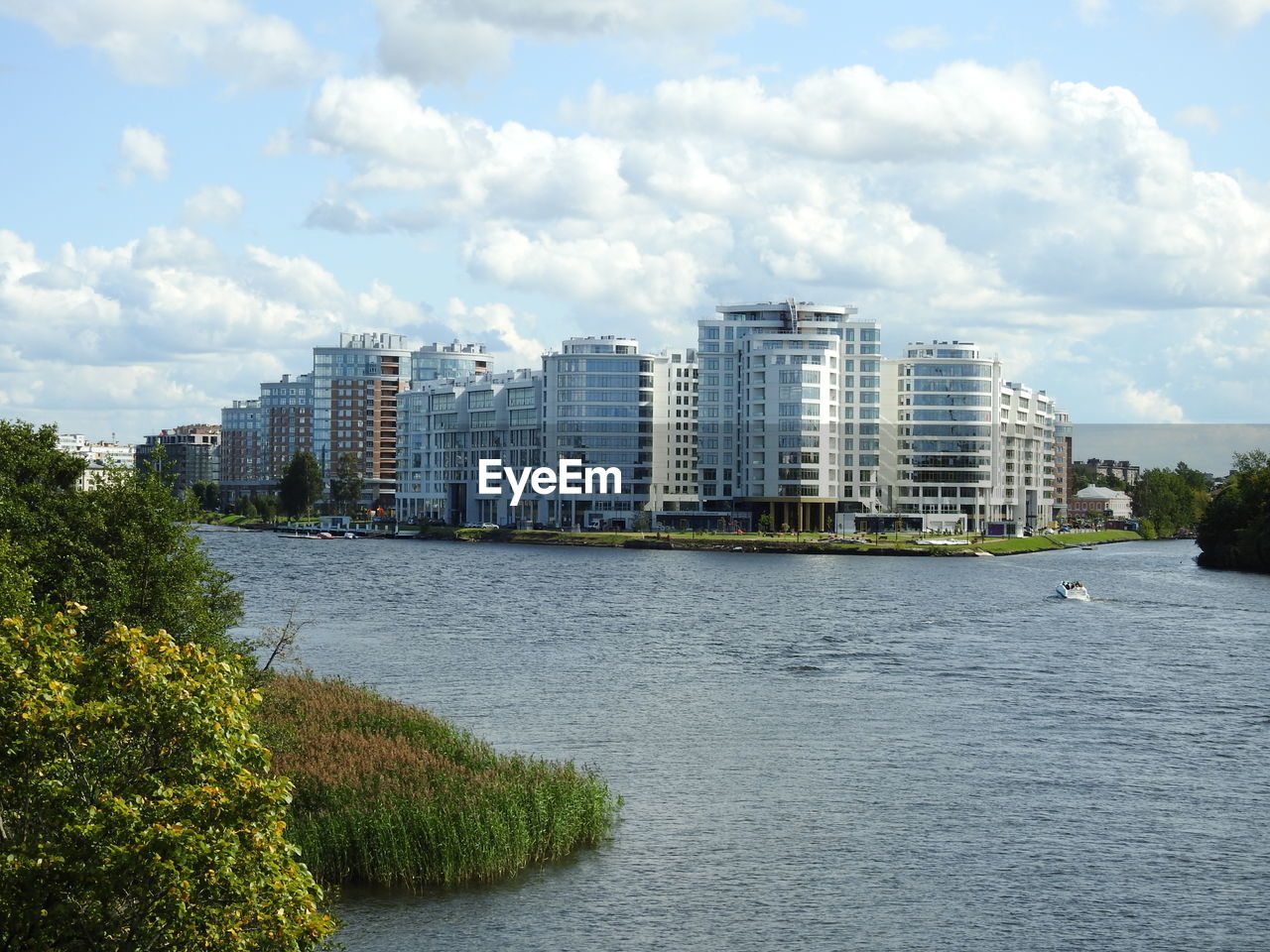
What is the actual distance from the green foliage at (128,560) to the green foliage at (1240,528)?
A: 140 metres

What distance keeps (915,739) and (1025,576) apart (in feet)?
353

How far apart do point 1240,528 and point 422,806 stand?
15283 centimetres

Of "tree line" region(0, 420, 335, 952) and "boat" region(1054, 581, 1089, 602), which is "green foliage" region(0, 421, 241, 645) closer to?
"tree line" region(0, 420, 335, 952)

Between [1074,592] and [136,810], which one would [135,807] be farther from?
[1074,592]

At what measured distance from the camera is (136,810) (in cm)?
1709

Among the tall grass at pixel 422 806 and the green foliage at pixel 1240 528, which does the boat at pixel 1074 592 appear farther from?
the tall grass at pixel 422 806

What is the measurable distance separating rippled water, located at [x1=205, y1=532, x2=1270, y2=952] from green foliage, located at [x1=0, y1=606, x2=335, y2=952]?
43.1 feet

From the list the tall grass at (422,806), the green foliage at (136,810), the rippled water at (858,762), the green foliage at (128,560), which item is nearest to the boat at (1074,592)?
the rippled water at (858,762)

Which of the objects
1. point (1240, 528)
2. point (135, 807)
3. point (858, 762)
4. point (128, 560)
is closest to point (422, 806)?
point (128, 560)

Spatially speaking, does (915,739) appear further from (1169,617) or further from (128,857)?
(1169,617)

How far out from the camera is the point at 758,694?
64688 mm

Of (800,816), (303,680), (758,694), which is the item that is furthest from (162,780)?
(758,694)

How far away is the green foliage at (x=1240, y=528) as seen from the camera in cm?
16100

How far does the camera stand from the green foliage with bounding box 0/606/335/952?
17109mm
